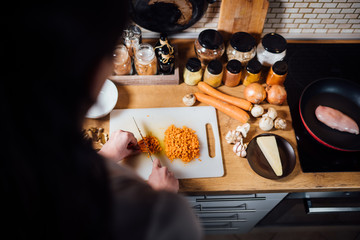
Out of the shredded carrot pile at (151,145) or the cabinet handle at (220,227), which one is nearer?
the shredded carrot pile at (151,145)

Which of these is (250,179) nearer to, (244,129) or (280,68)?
(244,129)

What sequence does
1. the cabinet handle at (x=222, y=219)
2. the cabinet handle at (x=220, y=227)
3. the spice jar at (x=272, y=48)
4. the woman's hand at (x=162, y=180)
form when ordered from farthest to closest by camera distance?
the cabinet handle at (x=220, y=227) < the cabinet handle at (x=222, y=219) < the spice jar at (x=272, y=48) < the woman's hand at (x=162, y=180)

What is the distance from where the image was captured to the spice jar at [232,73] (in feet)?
3.41

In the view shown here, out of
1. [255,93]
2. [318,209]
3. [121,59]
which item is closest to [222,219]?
[318,209]

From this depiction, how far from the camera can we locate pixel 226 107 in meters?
1.06

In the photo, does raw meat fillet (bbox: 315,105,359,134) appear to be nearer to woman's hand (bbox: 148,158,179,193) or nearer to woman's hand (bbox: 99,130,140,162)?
woman's hand (bbox: 148,158,179,193)

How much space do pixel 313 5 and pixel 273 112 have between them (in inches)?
20.1

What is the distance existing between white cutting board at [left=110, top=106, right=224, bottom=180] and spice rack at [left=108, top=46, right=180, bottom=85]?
124 mm

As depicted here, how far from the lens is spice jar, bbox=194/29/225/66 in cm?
106

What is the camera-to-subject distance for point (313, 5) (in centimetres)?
113

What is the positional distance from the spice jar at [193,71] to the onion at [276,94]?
0.95 feet

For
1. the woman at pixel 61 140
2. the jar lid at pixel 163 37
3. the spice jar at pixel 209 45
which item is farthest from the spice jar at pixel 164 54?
the woman at pixel 61 140

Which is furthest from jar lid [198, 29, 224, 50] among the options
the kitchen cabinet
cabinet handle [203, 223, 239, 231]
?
cabinet handle [203, 223, 239, 231]

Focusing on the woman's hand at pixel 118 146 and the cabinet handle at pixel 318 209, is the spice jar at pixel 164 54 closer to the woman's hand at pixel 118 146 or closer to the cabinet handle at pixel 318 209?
the woman's hand at pixel 118 146
